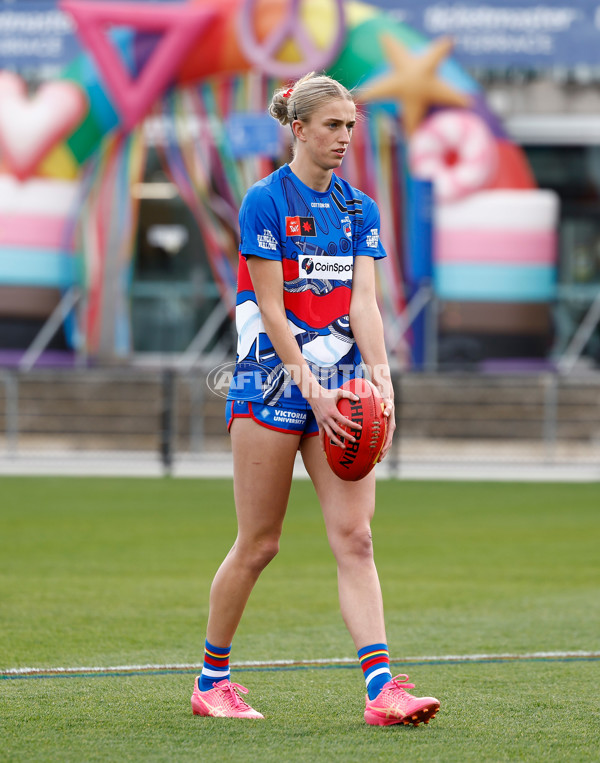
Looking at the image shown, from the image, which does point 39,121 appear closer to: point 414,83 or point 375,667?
point 414,83

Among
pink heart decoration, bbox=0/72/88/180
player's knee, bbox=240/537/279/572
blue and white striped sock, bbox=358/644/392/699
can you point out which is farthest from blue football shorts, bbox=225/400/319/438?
pink heart decoration, bbox=0/72/88/180

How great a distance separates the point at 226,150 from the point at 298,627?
1650 centimetres

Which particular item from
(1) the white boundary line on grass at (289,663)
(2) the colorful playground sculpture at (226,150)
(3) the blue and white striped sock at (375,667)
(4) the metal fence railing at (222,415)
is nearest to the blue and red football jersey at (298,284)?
(3) the blue and white striped sock at (375,667)

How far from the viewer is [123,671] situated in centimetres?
553

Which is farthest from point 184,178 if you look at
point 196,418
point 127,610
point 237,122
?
point 127,610

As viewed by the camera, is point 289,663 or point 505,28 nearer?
point 289,663

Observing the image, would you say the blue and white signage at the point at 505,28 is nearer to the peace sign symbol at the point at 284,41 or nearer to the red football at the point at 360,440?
the peace sign symbol at the point at 284,41

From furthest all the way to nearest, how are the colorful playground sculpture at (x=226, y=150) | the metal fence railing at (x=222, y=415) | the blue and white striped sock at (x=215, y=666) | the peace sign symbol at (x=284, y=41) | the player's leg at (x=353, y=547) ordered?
the colorful playground sculpture at (x=226, y=150) < the peace sign symbol at (x=284, y=41) < the metal fence railing at (x=222, y=415) < the blue and white striped sock at (x=215, y=666) < the player's leg at (x=353, y=547)

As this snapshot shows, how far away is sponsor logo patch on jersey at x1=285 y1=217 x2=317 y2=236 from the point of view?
4.34 m

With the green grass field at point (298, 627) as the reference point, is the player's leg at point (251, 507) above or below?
above

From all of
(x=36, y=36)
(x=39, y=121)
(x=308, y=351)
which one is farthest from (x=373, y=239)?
(x=36, y=36)

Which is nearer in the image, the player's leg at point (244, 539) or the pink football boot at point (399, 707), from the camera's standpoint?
the pink football boot at point (399, 707)

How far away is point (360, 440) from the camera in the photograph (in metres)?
4.20

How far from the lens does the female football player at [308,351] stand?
4.29 metres
